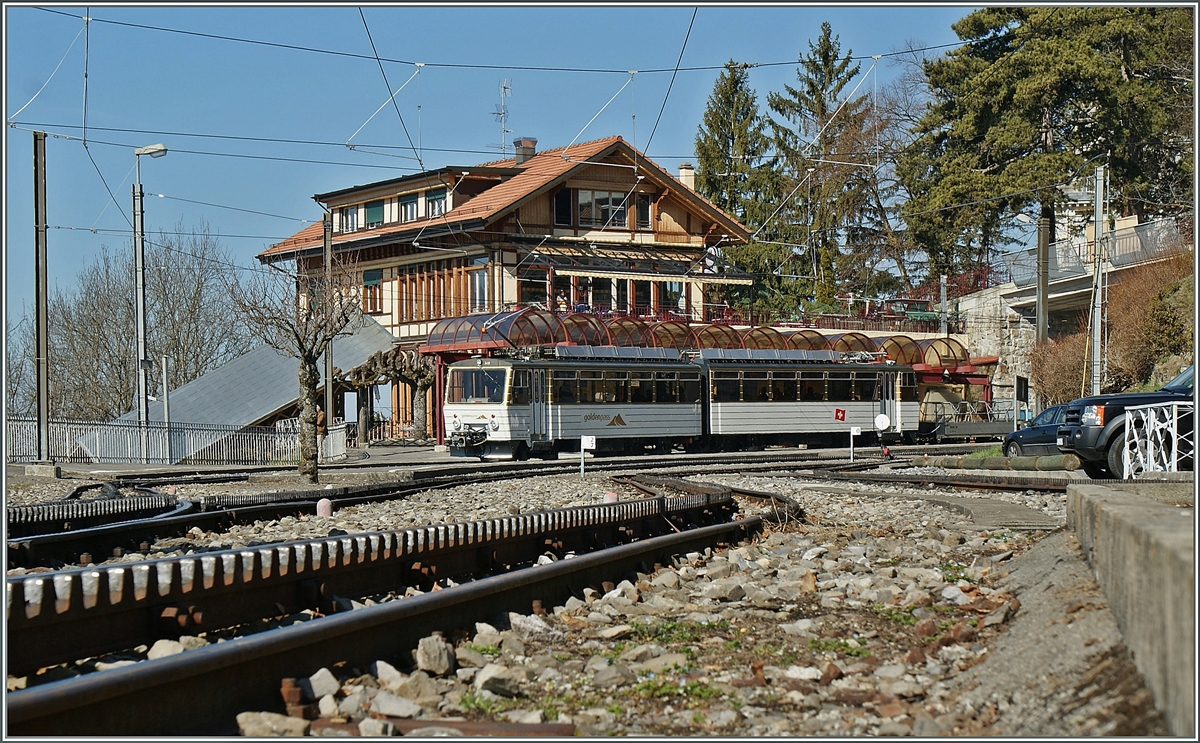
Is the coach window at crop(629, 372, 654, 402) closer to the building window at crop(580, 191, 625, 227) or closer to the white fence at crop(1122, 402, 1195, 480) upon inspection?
the building window at crop(580, 191, 625, 227)

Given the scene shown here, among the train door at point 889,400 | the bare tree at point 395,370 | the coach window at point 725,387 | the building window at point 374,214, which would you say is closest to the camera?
the coach window at point 725,387

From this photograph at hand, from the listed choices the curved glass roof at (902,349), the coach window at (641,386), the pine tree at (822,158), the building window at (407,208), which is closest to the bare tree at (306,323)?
the coach window at (641,386)

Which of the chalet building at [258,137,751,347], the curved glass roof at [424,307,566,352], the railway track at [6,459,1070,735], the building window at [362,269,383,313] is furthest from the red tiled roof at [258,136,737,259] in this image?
the railway track at [6,459,1070,735]

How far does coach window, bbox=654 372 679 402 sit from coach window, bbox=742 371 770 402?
2975 millimetres

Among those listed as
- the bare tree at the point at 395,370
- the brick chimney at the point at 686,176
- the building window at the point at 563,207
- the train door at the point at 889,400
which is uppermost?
the brick chimney at the point at 686,176

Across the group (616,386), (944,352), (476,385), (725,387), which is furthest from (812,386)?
(944,352)

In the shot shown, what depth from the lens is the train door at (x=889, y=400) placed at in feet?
145

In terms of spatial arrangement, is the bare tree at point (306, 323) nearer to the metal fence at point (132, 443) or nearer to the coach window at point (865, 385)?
the metal fence at point (132, 443)

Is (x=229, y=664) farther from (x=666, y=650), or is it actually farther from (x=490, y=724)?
(x=666, y=650)

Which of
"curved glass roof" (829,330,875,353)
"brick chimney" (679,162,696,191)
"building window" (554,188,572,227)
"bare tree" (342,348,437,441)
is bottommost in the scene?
"bare tree" (342,348,437,441)

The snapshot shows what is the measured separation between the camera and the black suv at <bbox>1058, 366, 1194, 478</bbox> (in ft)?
57.7

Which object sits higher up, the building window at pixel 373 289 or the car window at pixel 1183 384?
the building window at pixel 373 289

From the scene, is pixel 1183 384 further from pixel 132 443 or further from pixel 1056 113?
pixel 1056 113

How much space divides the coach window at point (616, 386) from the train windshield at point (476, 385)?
12.2 ft
